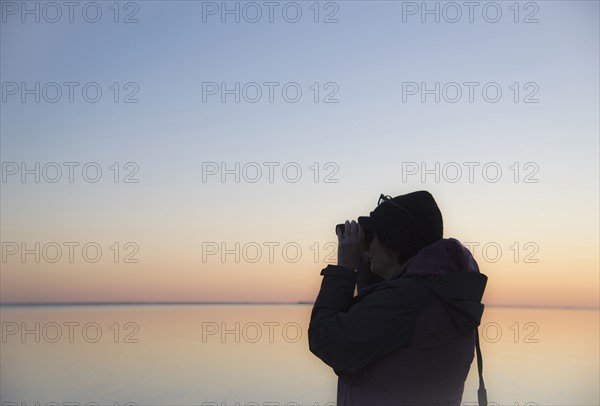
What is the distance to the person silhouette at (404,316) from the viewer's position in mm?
1710

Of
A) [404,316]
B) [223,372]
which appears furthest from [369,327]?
[223,372]

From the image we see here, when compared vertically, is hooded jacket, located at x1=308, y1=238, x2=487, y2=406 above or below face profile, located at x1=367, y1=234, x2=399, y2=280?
below

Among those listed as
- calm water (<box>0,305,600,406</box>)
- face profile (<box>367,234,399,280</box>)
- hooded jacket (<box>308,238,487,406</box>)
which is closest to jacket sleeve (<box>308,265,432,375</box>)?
hooded jacket (<box>308,238,487,406</box>)

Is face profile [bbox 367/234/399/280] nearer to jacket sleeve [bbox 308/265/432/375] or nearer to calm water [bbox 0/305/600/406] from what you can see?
jacket sleeve [bbox 308/265/432/375]

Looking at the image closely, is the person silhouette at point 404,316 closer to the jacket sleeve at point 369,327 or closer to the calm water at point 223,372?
the jacket sleeve at point 369,327

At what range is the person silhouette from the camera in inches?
67.3

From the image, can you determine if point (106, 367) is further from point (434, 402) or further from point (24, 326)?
point (24, 326)

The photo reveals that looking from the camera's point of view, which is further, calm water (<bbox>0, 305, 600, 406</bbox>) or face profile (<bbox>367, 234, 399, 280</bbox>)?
calm water (<bbox>0, 305, 600, 406</bbox>)

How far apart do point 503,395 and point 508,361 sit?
90.2 inches

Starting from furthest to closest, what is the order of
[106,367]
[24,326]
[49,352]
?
[24,326]
[49,352]
[106,367]

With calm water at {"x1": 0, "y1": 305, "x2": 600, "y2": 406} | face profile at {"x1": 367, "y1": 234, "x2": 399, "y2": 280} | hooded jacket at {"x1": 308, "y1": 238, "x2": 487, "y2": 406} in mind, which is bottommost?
calm water at {"x1": 0, "y1": 305, "x2": 600, "y2": 406}

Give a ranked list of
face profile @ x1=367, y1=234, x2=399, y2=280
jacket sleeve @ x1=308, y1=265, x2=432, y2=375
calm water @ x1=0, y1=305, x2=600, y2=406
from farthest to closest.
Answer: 1. calm water @ x1=0, y1=305, x2=600, y2=406
2. face profile @ x1=367, y1=234, x2=399, y2=280
3. jacket sleeve @ x1=308, y1=265, x2=432, y2=375

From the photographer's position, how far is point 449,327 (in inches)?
69.5

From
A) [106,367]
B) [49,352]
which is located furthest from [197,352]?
[49,352]
